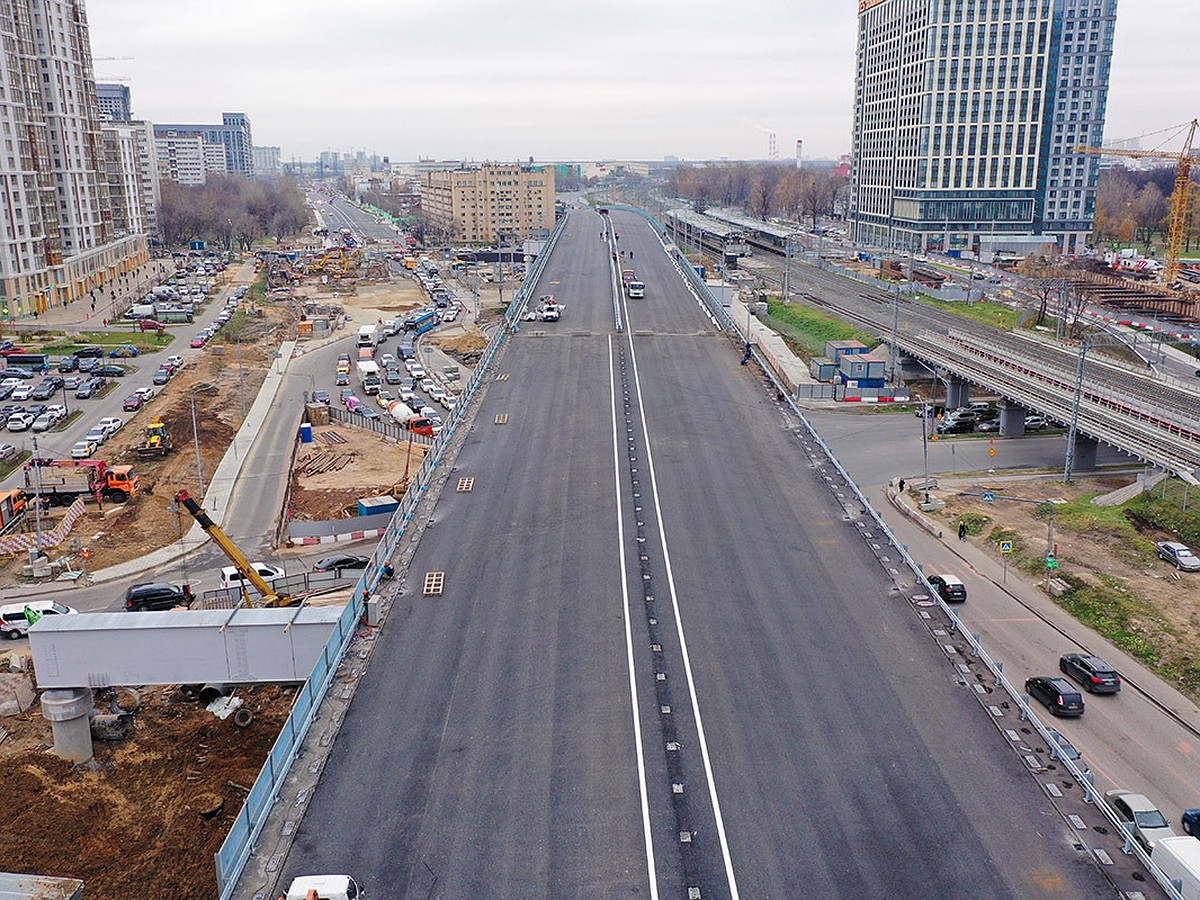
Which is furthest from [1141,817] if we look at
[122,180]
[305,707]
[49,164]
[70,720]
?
[122,180]

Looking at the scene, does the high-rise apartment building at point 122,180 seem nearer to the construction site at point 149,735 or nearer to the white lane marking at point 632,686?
the construction site at point 149,735

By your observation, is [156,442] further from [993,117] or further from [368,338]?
[993,117]

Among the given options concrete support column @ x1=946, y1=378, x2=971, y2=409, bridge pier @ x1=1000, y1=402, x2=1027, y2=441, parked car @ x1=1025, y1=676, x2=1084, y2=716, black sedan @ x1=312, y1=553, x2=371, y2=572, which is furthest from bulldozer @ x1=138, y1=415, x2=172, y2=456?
bridge pier @ x1=1000, y1=402, x2=1027, y2=441

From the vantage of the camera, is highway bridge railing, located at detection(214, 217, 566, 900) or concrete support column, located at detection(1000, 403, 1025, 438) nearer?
highway bridge railing, located at detection(214, 217, 566, 900)

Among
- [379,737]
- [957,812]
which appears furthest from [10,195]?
[957,812]

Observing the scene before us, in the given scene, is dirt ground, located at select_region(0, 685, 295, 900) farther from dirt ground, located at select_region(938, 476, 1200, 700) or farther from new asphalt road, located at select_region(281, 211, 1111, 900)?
dirt ground, located at select_region(938, 476, 1200, 700)
